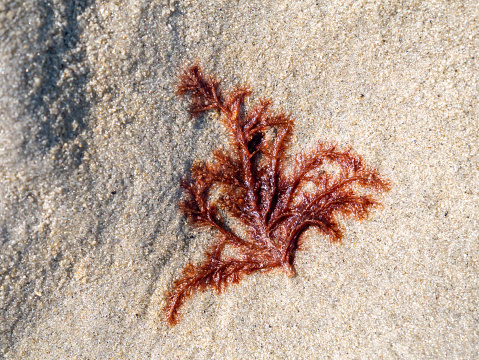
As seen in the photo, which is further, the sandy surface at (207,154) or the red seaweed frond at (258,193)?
the red seaweed frond at (258,193)

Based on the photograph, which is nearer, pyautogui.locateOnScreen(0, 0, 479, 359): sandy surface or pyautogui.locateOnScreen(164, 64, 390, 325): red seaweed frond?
pyautogui.locateOnScreen(0, 0, 479, 359): sandy surface

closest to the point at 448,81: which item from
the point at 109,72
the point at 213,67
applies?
the point at 213,67

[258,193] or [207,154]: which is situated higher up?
[207,154]

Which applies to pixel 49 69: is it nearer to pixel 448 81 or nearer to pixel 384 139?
pixel 384 139
